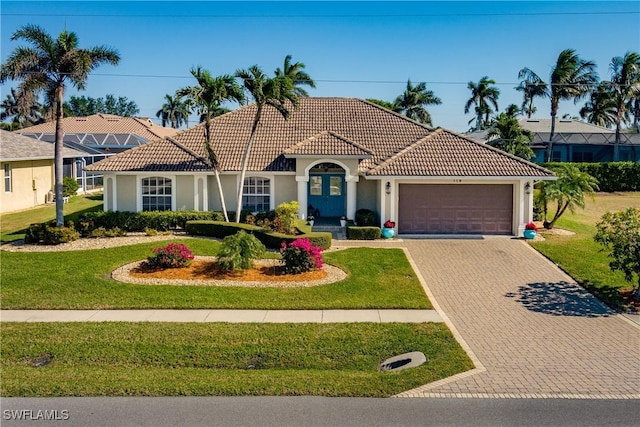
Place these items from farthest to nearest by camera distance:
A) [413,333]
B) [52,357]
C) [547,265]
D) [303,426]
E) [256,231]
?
[256,231] → [547,265] → [413,333] → [52,357] → [303,426]

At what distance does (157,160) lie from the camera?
25.5 m

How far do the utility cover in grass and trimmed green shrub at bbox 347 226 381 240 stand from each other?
1175 centimetres

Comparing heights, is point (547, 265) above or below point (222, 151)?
below

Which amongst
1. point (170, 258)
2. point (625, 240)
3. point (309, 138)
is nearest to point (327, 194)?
point (309, 138)

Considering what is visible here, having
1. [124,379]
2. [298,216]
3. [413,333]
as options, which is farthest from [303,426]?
[298,216]

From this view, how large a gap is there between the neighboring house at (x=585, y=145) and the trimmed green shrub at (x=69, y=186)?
116 feet

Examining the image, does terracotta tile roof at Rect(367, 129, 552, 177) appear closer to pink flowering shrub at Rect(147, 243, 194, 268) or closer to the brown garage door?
the brown garage door

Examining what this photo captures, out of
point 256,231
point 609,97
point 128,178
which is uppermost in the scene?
point 609,97

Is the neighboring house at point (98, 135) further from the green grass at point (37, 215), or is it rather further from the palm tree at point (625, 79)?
the palm tree at point (625, 79)

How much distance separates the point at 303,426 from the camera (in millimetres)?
8555

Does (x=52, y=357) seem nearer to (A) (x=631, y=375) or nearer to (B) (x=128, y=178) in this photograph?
(A) (x=631, y=375)

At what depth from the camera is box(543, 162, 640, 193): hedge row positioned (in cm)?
4191

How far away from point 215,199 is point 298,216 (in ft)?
12.4

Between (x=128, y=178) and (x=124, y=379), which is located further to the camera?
(x=128, y=178)
